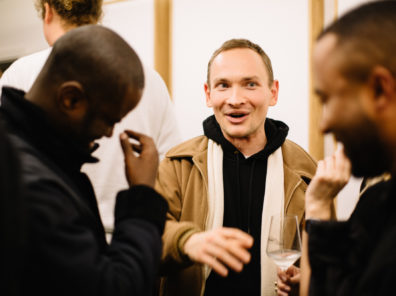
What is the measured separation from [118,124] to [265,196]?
2.23ft

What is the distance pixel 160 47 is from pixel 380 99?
94.9 inches

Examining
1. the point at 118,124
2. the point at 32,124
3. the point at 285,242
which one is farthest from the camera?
the point at 118,124

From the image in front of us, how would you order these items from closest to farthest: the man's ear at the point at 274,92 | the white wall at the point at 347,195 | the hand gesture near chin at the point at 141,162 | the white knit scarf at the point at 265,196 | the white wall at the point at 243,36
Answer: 1. the hand gesture near chin at the point at 141,162
2. the white knit scarf at the point at 265,196
3. the man's ear at the point at 274,92
4. the white wall at the point at 347,195
5. the white wall at the point at 243,36

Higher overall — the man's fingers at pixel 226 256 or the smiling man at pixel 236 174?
the smiling man at pixel 236 174

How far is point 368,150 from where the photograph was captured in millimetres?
818

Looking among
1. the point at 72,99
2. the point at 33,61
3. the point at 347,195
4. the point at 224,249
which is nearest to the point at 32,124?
the point at 72,99

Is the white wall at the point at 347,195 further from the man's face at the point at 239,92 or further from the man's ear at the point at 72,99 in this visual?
the man's ear at the point at 72,99

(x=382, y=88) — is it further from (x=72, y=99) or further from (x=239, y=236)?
(x=72, y=99)

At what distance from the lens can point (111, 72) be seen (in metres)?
0.94

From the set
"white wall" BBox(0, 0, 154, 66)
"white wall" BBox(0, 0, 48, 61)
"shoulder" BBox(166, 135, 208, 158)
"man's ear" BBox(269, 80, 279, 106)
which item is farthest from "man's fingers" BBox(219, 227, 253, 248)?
"white wall" BBox(0, 0, 48, 61)

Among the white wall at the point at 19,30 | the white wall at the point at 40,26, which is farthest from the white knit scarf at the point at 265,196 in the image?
the white wall at the point at 19,30

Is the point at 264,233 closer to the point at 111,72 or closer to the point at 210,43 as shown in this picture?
the point at 111,72

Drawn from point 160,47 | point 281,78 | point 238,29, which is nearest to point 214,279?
point 281,78

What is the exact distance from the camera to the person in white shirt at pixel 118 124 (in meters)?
1.74
